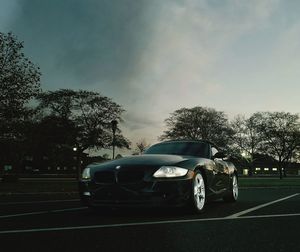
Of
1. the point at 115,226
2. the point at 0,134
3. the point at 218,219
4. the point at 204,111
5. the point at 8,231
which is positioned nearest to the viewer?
the point at 8,231

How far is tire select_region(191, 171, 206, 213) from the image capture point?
753cm

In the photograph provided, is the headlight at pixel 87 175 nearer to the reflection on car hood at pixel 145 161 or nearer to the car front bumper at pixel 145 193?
the reflection on car hood at pixel 145 161

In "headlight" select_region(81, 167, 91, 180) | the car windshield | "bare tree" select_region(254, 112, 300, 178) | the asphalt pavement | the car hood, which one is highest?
"bare tree" select_region(254, 112, 300, 178)

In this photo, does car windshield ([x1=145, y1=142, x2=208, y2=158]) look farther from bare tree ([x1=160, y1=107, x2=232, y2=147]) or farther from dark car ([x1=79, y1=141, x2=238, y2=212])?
bare tree ([x1=160, y1=107, x2=232, y2=147])

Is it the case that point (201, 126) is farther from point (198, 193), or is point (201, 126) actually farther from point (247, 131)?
point (198, 193)

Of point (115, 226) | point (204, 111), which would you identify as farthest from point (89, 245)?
point (204, 111)

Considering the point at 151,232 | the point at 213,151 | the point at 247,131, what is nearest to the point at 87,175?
the point at 151,232

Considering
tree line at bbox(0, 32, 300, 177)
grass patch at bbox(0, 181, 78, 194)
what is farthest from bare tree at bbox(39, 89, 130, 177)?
grass patch at bbox(0, 181, 78, 194)

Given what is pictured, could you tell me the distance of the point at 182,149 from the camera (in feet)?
29.9

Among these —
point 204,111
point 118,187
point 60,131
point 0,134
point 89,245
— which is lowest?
point 89,245

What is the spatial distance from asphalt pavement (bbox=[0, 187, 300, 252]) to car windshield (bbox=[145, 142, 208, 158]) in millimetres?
1540

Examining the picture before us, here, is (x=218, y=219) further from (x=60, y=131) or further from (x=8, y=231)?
(x=60, y=131)

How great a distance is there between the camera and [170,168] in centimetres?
730

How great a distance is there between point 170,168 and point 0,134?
87.3 feet
